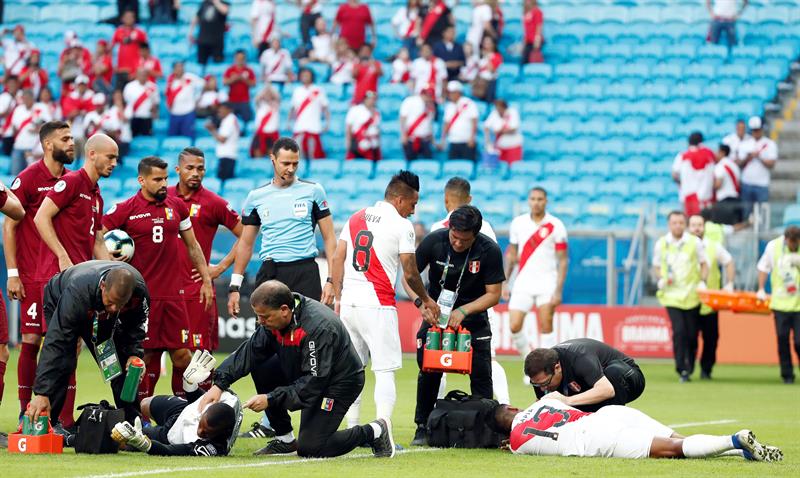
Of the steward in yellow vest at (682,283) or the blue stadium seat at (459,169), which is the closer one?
the steward in yellow vest at (682,283)

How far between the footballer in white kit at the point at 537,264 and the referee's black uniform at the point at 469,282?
6.17 m

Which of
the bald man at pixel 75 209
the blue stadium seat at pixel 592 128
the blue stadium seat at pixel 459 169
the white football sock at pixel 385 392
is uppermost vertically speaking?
the blue stadium seat at pixel 592 128

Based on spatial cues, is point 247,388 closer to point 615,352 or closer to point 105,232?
point 105,232

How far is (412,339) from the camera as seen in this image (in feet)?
77.6

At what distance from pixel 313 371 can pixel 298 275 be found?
2518 mm

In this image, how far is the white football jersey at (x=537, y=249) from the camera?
1819 cm

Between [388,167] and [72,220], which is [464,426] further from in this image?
[388,167]

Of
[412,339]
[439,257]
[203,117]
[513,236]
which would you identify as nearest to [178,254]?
[439,257]

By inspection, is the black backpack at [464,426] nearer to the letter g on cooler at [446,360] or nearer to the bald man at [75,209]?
the letter g on cooler at [446,360]

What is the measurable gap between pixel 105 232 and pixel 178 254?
0.68 m

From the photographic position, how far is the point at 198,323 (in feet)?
42.7

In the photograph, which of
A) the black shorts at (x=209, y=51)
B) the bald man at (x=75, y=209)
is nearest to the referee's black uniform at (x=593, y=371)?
the bald man at (x=75, y=209)

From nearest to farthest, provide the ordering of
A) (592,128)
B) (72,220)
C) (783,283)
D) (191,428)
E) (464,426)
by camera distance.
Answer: (191,428) → (464,426) → (72,220) → (783,283) → (592,128)

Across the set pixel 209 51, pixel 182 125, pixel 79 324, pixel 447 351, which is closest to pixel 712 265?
pixel 447 351
